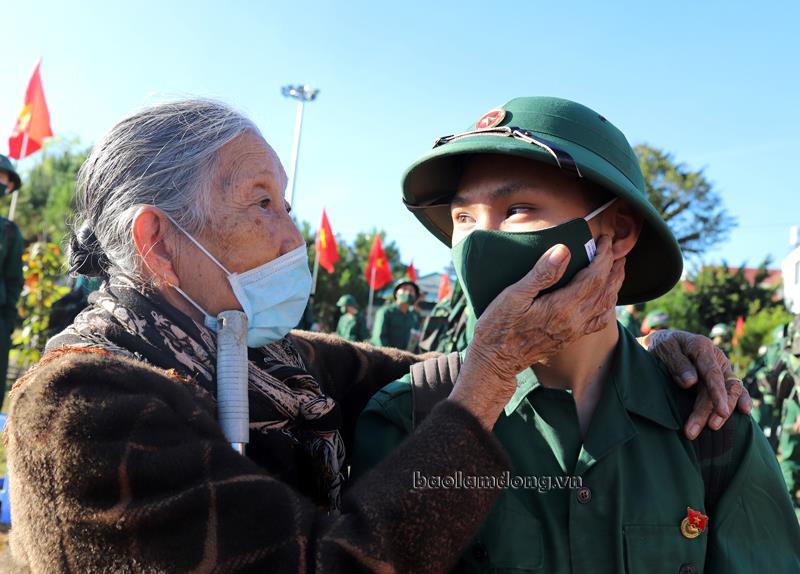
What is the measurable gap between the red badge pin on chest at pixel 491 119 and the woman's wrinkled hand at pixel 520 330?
1.54 feet

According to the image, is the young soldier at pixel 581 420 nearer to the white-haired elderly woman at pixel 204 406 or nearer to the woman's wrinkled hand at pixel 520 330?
the woman's wrinkled hand at pixel 520 330

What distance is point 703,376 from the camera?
2.14 meters

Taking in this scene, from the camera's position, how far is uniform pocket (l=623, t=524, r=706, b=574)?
73.1 inches

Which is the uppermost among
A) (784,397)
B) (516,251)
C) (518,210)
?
(518,210)

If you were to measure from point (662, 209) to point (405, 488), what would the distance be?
157 ft

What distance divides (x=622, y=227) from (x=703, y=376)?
542mm

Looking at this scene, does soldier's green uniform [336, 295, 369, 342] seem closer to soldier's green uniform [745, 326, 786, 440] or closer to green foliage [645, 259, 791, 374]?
soldier's green uniform [745, 326, 786, 440]

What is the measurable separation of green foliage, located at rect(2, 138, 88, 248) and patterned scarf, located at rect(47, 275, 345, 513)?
43120 mm

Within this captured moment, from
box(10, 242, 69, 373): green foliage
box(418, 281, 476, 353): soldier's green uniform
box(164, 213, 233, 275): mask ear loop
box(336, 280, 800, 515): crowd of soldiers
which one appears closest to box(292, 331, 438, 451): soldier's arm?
box(164, 213, 233, 275): mask ear loop

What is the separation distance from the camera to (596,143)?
2.09 m

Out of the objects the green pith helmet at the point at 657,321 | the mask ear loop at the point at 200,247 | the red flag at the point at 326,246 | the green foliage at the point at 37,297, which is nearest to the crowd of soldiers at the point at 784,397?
the green pith helmet at the point at 657,321

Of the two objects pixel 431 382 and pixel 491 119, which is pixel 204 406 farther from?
pixel 491 119

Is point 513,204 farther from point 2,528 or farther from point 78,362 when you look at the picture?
point 2,528

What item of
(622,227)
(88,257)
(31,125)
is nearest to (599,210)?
(622,227)
